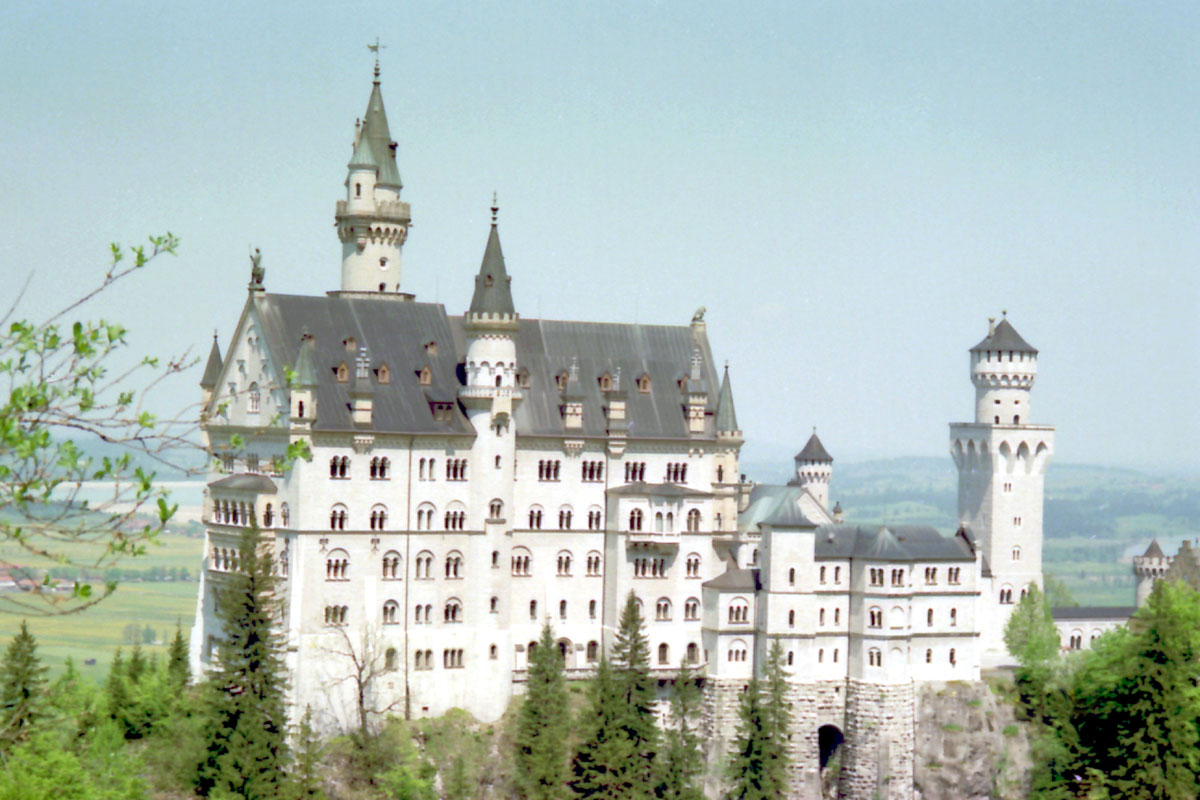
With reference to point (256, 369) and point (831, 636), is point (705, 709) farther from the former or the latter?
point (256, 369)

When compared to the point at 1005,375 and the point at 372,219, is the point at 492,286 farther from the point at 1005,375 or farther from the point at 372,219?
the point at 1005,375

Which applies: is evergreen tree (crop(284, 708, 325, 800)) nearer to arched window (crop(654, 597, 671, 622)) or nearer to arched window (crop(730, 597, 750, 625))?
arched window (crop(654, 597, 671, 622))

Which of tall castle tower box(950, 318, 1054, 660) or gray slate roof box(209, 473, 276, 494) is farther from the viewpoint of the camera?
tall castle tower box(950, 318, 1054, 660)

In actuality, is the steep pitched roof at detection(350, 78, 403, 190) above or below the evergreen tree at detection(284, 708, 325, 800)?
above

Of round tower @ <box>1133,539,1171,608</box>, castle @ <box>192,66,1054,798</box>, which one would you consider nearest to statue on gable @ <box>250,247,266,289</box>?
castle @ <box>192,66,1054,798</box>

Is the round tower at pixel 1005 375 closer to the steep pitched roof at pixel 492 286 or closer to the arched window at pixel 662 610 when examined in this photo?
the arched window at pixel 662 610

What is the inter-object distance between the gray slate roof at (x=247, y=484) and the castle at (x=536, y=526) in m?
0.18

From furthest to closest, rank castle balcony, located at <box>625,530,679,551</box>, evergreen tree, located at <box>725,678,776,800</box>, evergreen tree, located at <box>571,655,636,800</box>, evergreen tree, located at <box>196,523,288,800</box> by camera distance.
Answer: castle balcony, located at <box>625,530,679,551</box>, evergreen tree, located at <box>725,678,776,800</box>, evergreen tree, located at <box>571,655,636,800</box>, evergreen tree, located at <box>196,523,288,800</box>

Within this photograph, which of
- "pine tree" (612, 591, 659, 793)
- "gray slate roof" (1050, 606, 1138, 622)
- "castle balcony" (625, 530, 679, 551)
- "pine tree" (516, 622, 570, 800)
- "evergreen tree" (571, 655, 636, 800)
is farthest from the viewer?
"gray slate roof" (1050, 606, 1138, 622)

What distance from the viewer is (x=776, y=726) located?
320 feet

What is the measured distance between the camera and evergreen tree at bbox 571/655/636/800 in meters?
94.6

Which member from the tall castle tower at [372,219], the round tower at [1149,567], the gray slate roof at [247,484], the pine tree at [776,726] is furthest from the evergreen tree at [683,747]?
the round tower at [1149,567]

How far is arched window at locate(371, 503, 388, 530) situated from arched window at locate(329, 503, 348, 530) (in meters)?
1.60

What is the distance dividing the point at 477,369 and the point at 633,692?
18697mm
